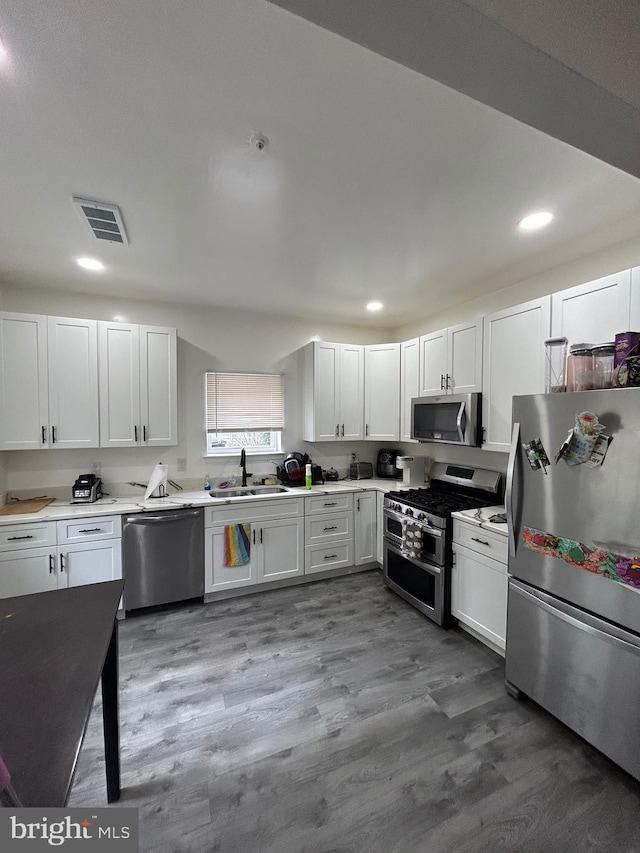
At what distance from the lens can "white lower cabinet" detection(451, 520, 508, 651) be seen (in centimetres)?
223

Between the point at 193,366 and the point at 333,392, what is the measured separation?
4.84 feet

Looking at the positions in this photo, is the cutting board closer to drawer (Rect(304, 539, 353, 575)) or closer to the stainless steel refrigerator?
drawer (Rect(304, 539, 353, 575))

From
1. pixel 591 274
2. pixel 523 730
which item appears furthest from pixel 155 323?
pixel 523 730

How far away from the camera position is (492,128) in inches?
52.2

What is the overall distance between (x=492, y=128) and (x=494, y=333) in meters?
1.51

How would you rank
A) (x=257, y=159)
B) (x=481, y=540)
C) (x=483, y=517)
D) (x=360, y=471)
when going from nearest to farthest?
(x=257, y=159) < (x=481, y=540) < (x=483, y=517) < (x=360, y=471)

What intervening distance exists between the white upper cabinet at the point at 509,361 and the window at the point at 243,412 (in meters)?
2.15

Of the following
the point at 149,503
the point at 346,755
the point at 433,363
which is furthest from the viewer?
the point at 433,363

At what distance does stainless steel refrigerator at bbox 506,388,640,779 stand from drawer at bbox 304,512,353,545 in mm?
1711

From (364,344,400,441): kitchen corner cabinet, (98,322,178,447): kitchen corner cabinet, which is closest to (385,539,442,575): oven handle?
(364,344,400,441): kitchen corner cabinet

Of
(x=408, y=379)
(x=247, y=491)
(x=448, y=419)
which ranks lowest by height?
(x=247, y=491)

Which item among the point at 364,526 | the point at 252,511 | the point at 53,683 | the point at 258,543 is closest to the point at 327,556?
the point at 364,526

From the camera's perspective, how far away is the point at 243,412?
12.3 feet

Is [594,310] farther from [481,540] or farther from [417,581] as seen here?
[417,581]
